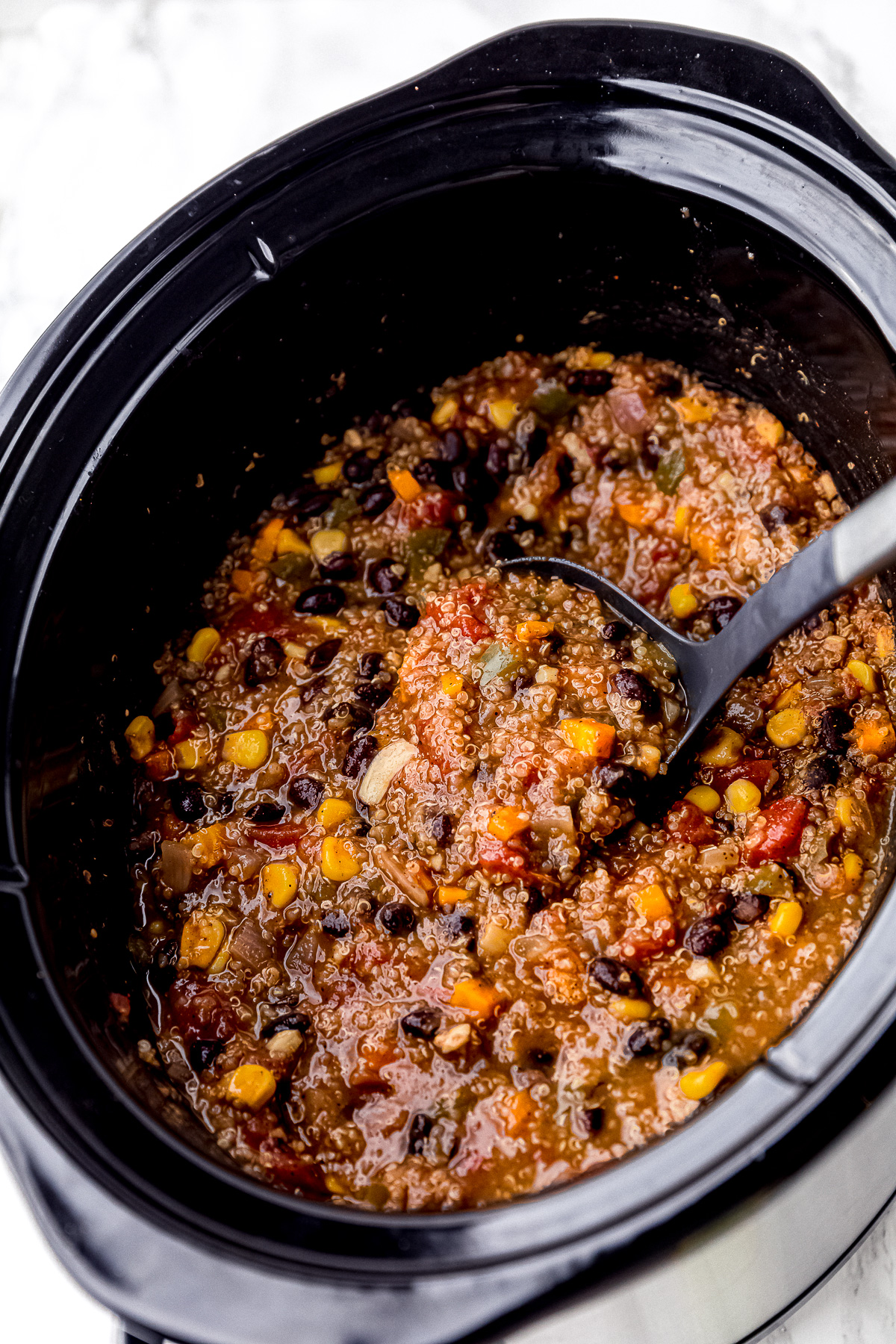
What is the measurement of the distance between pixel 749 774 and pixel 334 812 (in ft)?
3.17

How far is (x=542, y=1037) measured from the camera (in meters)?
2.31

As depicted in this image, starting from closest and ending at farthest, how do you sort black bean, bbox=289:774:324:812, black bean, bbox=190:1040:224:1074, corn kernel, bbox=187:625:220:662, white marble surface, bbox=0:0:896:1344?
black bean, bbox=190:1040:224:1074
black bean, bbox=289:774:324:812
corn kernel, bbox=187:625:220:662
white marble surface, bbox=0:0:896:1344

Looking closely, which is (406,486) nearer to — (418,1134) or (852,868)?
(852,868)

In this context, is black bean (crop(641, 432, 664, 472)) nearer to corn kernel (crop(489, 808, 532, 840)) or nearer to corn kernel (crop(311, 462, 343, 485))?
corn kernel (crop(311, 462, 343, 485))

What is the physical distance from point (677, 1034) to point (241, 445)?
1.75 meters

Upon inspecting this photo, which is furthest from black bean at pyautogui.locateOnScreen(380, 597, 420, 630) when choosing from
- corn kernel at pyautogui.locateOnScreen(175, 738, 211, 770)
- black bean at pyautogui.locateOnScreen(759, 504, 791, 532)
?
black bean at pyautogui.locateOnScreen(759, 504, 791, 532)

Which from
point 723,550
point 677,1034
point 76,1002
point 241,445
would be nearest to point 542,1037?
point 677,1034

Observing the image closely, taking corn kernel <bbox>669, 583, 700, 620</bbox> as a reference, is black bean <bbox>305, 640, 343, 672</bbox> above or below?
above

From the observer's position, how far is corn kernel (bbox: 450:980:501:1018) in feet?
7.58

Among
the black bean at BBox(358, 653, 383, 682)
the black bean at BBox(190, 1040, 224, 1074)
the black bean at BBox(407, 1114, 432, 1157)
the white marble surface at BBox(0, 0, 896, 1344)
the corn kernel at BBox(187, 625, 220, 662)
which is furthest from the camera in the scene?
the white marble surface at BBox(0, 0, 896, 1344)

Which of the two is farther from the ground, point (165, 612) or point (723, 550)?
point (165, 612)

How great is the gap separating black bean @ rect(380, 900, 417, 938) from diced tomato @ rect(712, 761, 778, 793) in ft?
2.53

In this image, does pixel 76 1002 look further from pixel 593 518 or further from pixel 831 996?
pixel 593 518

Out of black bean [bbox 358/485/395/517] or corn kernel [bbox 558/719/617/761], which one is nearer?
corn kernel [bbox 558/719/617/761]
